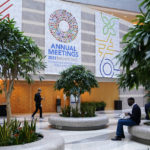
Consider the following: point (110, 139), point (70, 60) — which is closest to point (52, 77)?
point (70, 60)

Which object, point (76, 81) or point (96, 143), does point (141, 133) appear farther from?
point (76, 81)

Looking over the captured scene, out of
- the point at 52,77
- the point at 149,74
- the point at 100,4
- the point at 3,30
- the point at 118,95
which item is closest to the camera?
the point at 149,74

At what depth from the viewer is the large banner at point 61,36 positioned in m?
16.0

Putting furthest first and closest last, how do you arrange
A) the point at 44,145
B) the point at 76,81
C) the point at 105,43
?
the point at 105,43, the point at 76,81, the point at 44,145

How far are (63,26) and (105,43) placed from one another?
13.4 feet

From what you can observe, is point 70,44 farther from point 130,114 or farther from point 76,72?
point 130,114

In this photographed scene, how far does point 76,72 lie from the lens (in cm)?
1016

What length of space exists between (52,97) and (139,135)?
458 inches

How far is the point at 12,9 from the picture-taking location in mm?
14602

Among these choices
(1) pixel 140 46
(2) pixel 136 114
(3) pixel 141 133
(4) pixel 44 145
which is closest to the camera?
(1) pixel 140 46

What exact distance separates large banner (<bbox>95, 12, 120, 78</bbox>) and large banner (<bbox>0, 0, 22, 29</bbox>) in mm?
6525

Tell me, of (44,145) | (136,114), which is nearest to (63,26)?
(136,114)

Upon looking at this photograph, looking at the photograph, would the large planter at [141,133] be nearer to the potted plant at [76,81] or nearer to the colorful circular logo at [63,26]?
the potted plant at [76,81]

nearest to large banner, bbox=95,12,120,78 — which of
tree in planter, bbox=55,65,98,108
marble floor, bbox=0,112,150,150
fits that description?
tree in planter, bbox=55,65,98,108
